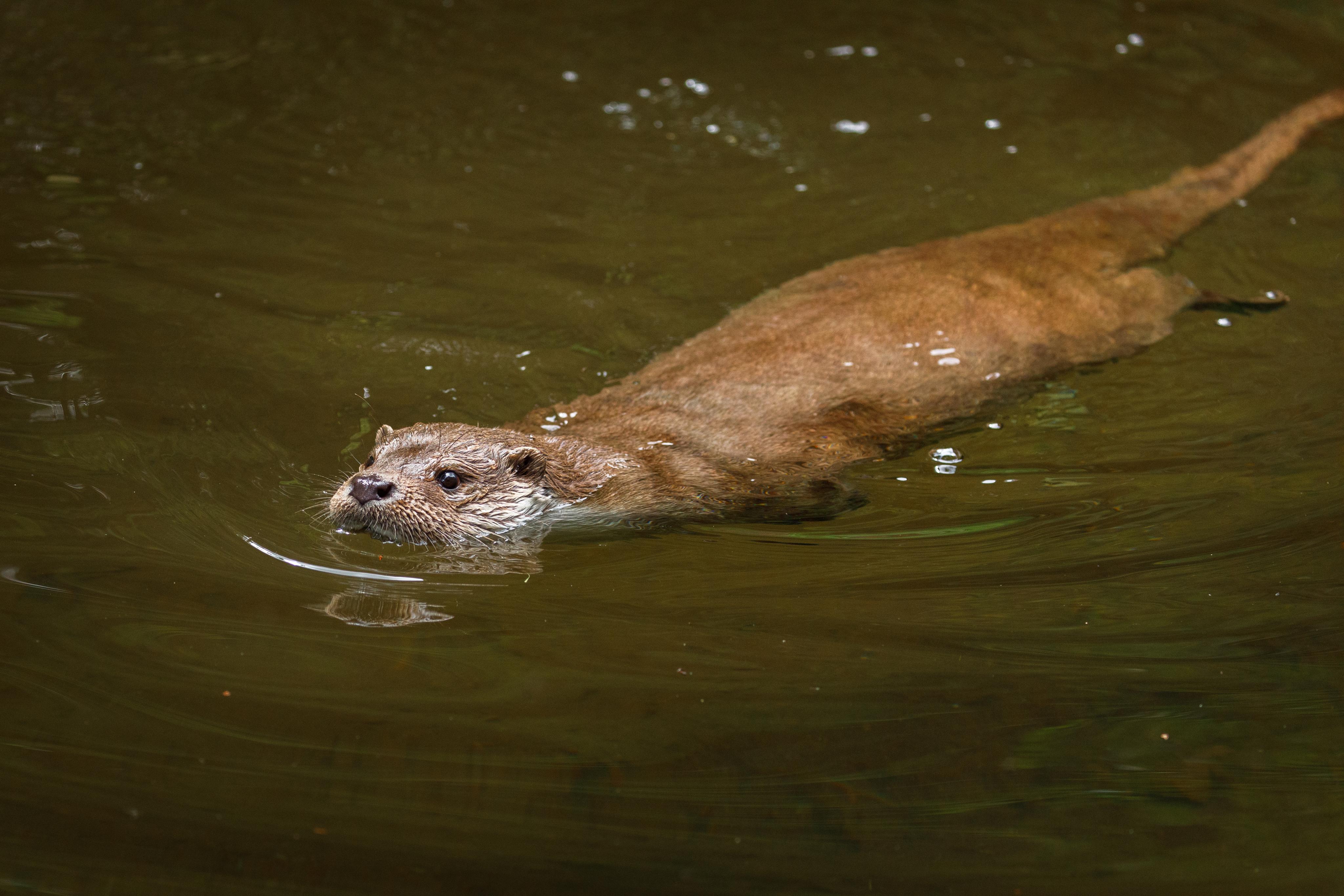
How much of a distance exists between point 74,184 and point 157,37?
217 centimetres

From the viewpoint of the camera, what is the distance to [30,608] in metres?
3.28

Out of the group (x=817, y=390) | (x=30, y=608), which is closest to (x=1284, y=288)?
(x=817, y=390)

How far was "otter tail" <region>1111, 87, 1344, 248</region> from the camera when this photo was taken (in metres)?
5.70

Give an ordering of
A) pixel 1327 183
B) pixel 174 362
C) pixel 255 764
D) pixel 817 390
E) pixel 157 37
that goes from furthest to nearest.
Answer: pixel 157 37 → pixel 1327 183 → pixel 174 362 → pixel 817 390 → pixel 255 764

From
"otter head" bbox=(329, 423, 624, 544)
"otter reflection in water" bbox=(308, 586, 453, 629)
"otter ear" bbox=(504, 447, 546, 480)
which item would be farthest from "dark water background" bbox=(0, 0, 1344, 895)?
"otter ear" bbox=(504, 447, 546, 480)

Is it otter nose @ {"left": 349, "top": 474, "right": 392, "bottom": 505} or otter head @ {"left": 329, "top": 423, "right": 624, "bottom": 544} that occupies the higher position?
otter nose @ {"left": 349, "top": 474, "right": 392, "bottom": 505}

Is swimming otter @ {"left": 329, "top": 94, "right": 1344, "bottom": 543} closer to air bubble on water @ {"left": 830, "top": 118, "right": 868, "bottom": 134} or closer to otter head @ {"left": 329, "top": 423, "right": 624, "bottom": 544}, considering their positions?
otter head @ {"left": 329, "top": 423, "right": 624, "bottom": 544}

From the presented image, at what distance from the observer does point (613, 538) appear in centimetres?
408

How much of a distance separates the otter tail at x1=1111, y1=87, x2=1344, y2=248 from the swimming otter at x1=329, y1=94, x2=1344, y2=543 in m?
0.06

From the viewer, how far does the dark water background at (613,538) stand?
2.64 metres

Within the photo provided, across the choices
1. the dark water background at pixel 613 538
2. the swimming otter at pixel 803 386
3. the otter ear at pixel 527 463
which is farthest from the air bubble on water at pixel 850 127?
the otter ear at pixel 527 463

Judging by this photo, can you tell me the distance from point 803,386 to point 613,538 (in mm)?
1013

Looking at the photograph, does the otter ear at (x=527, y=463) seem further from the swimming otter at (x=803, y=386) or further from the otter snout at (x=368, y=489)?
the otter snout at (x=368, y=489)

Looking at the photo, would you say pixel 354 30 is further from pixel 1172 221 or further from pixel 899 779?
pixel 899 779
